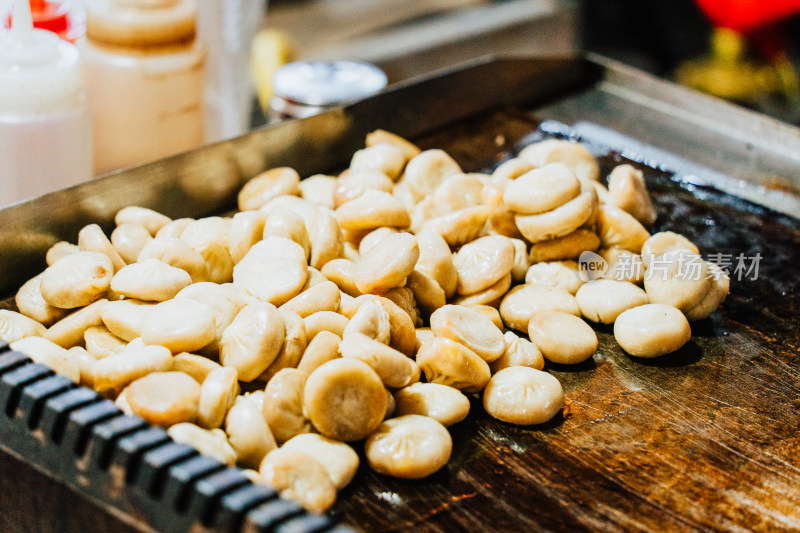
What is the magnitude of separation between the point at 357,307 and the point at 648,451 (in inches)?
20.6

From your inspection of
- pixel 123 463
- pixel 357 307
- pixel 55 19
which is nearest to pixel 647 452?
pixel 357 307

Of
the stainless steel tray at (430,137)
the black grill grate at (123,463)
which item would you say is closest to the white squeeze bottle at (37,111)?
the stainless steel tray at (430,137)

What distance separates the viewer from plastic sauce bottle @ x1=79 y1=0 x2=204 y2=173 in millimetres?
1895

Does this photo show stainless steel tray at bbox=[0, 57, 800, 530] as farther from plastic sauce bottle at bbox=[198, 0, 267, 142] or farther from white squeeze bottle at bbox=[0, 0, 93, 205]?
plastic sauce bottle at bbox=[198, 0, 267, 142]

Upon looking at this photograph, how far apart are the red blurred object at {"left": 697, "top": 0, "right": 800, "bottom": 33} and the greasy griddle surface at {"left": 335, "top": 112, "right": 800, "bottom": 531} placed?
93.5 inches

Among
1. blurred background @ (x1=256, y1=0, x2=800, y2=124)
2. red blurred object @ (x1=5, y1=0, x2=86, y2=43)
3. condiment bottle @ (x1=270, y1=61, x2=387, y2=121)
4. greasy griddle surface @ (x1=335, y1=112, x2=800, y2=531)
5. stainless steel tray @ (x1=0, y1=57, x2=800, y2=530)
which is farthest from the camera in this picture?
blurred background @ (x1=256, y1=0, x2=800, y2=124)

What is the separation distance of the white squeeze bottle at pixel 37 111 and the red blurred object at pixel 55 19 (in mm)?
100

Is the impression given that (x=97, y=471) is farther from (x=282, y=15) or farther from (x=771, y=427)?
(x=282, y=15)

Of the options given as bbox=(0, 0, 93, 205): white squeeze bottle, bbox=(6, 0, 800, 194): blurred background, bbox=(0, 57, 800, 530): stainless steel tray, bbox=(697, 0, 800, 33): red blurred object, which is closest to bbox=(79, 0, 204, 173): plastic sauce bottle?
bbox=(6, 0, 800, 194): blurred background

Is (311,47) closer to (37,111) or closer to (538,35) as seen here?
(538,35)

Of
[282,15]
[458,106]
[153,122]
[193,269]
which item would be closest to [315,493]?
[193,269]

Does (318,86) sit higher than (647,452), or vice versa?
(318,86)

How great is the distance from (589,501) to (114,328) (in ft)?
2.59

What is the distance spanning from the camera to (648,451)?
128 cm
